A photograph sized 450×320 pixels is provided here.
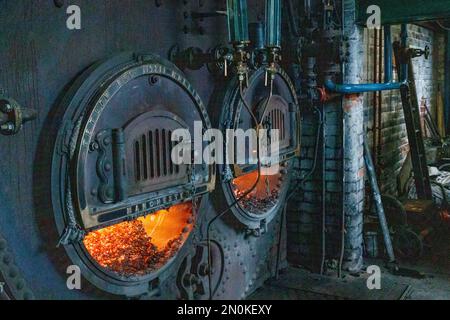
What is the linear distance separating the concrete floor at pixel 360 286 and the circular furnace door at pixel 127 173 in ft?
5.78

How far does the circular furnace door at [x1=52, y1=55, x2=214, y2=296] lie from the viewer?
2.29 m

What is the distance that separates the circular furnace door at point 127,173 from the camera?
7.50 ft

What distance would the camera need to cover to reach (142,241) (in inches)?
123

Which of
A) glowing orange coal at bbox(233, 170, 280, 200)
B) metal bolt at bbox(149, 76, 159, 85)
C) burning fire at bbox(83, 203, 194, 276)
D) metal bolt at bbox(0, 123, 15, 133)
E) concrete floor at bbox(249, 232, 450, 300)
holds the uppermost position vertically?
metal bolt at bbox(149, 76, 159, 85)

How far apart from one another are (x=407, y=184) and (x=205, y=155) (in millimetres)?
5094

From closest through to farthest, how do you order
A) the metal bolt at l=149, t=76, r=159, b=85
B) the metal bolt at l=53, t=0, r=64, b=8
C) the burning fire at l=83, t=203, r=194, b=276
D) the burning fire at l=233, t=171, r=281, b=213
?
the metal bolt at l=53, t=0, r=64, b=8 → the metal bolt at l=149, t=76, r=159, b=85 → the burning fire at l=83, t=203, r=194, b=276 → the burning fire at l=233, t=171, r=281, b=213

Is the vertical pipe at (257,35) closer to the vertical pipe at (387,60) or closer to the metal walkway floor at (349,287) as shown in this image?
the metal walkway floor at (349,287)

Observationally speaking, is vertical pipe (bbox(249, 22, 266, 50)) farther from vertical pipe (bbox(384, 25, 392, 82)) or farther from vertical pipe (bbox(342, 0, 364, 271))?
vertical pipe (bbox(384, 25, 392, 82))

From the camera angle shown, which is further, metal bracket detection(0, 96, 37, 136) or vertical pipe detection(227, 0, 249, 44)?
vertical pipe detection(227, 0, 249, 44)

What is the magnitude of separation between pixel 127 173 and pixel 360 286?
3.16 m

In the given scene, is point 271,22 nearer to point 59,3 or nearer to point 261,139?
point 261,139

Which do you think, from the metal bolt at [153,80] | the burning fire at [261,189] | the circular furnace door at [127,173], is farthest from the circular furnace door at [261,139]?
the metal bolt at [153,80]

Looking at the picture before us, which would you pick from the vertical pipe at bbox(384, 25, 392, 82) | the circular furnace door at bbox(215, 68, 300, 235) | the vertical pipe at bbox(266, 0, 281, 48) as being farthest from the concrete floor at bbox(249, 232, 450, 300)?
the vertical pipe at bbox(266, 0, 281, 48)
